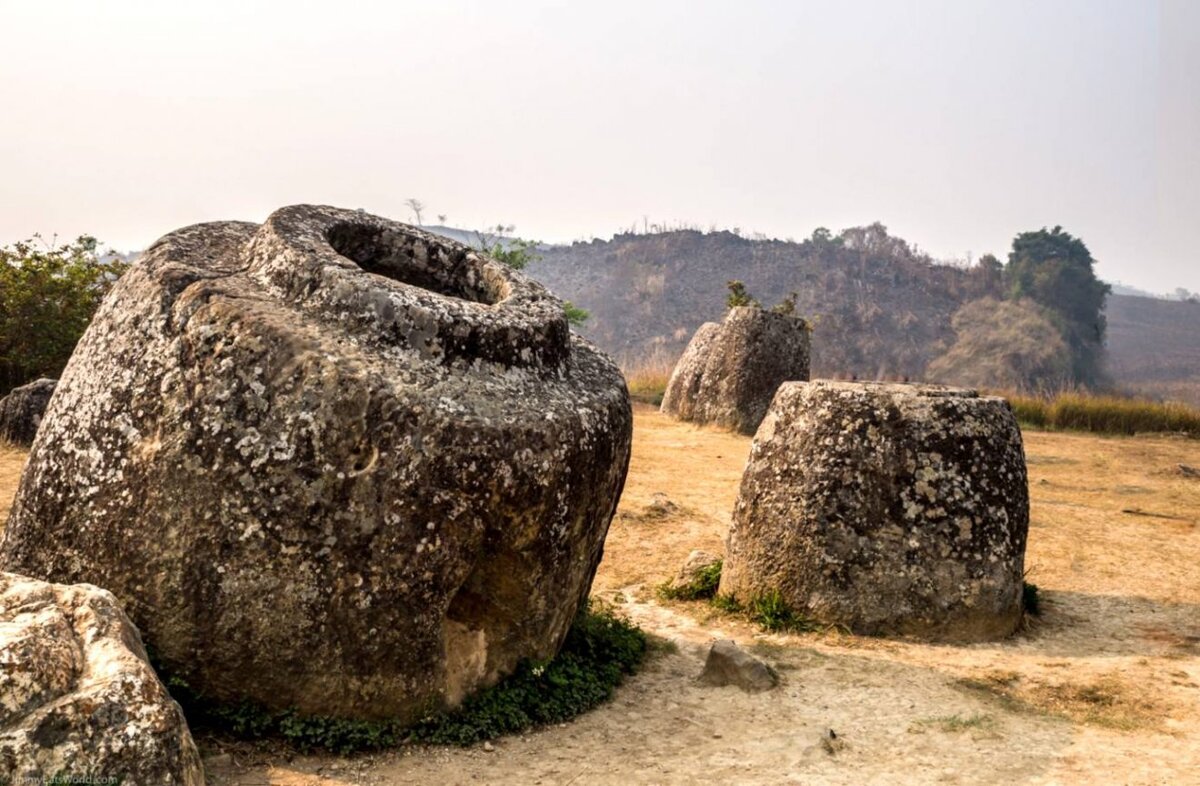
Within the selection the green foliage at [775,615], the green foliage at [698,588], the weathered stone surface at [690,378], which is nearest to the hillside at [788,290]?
the weathered stone surface at [690,378]

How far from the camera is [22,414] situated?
12750 millimetres

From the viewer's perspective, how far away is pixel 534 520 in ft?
16.4

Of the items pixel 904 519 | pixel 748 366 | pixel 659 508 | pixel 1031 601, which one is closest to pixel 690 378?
pixel 748 366

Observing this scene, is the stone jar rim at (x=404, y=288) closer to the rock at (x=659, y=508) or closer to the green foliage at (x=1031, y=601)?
the green foliage at (x=1031, y=601)

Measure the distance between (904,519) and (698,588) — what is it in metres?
1.81

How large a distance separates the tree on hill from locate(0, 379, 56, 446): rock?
47.5 m

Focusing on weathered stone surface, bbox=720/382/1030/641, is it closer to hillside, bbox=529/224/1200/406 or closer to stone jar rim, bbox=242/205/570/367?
stone jar rim, bbox=242/205/570/367

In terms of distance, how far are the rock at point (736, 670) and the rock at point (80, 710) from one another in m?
3.18

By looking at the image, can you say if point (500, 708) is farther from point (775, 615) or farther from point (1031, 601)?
point (1031, 601)

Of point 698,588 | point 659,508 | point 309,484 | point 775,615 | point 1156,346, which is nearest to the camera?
point 309,484

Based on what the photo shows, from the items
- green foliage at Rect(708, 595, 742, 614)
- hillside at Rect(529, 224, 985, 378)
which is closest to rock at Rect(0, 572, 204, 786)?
green foliage at Rect(708, 595, 742, 614)

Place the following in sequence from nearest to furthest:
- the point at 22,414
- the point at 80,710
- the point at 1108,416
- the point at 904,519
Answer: the point at 80,710 < the point at 904,519 < the point at 22,414 < the point at 1108,416

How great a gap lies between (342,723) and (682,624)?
10.8 ft

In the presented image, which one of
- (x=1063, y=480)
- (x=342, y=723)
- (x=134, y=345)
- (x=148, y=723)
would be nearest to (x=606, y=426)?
(x=342, y=723)
